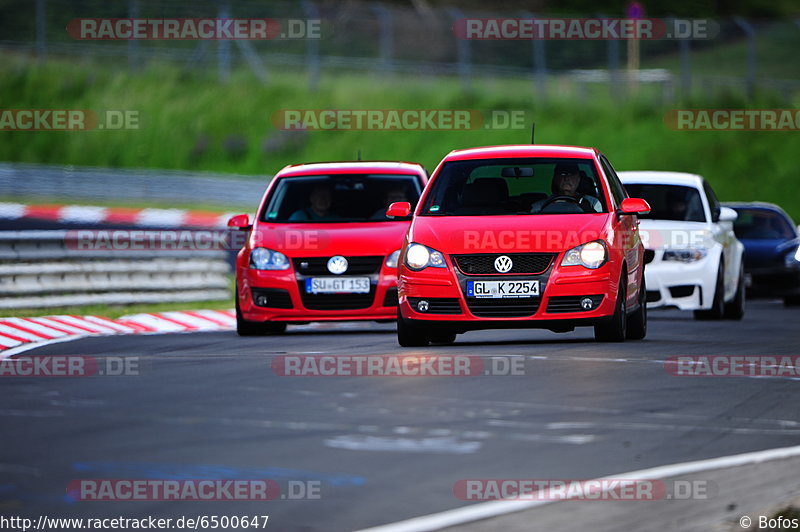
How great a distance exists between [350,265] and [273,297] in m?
0.76

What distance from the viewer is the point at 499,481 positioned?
7.30 m

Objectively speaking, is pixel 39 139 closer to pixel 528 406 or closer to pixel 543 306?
pixel 543 306

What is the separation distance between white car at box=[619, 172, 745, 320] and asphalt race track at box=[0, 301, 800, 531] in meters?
4.91

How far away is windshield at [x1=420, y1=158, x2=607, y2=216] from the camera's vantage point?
1391 centimetres

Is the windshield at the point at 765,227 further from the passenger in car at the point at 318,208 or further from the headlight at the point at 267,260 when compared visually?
the headlight at the point at 267,260

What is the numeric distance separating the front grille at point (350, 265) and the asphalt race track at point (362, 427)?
2057 millimetres

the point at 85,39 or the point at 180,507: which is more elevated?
the point at 85,39

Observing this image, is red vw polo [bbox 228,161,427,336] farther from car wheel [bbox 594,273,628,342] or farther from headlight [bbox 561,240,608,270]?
headlight [bbox 561,240,608,270]

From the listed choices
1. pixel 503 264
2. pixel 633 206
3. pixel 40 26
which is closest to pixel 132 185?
pixel 40 26

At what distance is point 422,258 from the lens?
13359 mm

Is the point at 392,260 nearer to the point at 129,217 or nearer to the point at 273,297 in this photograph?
the point at 273,297

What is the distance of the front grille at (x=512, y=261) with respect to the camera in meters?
13.2

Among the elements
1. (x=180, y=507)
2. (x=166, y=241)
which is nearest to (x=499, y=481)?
(x=180, y=507)

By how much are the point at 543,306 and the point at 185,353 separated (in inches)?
110
